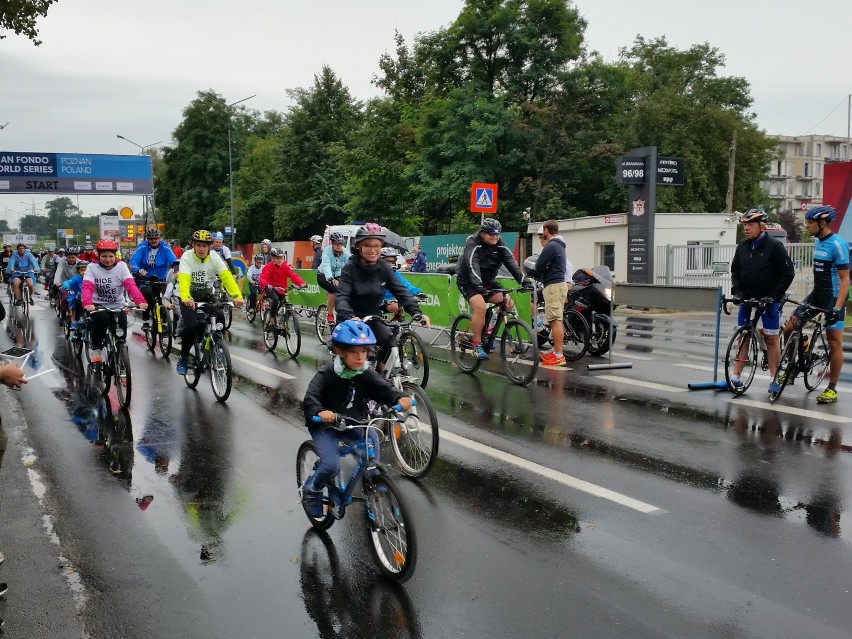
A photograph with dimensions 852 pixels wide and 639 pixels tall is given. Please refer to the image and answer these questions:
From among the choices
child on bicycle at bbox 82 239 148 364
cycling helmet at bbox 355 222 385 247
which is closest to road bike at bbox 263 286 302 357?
child on bicycle at bbox 82 239 148 364

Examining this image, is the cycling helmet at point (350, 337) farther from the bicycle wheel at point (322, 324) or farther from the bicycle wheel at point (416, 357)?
the bicycle wheel at point (322, 324)

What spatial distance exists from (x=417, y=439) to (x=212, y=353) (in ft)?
14.2

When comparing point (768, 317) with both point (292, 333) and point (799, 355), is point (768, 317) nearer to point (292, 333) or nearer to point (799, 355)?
point (799, 355)

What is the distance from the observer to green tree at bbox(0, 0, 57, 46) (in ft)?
71.3

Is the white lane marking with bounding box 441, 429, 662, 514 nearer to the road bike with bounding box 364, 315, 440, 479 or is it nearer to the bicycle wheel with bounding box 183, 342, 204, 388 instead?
the road bike with bounding box 364, 315, 440, 479

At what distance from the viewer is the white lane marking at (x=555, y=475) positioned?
5691mm

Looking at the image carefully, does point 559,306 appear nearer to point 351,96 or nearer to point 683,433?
point 683,433

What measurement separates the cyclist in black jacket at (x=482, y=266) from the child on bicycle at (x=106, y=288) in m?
4.02

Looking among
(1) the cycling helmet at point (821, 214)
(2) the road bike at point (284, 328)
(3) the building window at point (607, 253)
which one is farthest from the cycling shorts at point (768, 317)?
(3) the building window at point (607, 253)

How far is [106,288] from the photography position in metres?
9.68

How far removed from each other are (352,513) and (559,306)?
670 cm

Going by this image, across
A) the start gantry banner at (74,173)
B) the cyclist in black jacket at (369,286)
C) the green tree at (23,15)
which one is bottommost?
the cyclist in black jacket at (369,286)

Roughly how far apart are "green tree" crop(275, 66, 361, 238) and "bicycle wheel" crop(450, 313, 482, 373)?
46121mm

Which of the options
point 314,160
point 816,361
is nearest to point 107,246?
point 816,361
